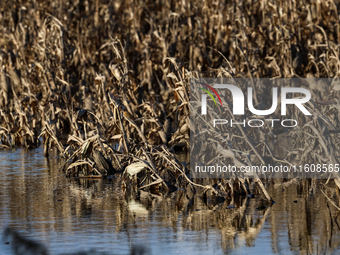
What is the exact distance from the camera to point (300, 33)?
15969 mm

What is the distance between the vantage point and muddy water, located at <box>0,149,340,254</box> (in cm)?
645

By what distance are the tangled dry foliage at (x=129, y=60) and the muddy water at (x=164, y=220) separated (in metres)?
1.00

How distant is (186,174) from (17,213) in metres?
2.24

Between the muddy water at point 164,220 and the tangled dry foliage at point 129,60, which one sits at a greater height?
the tangled dry foliage at point 129,60

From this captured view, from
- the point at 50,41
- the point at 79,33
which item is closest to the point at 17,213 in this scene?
the point at 50,41

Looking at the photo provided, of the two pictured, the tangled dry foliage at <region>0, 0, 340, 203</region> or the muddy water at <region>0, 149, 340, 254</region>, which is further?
the tangled dry foliage at <region>0, 0, 340, 203</region>

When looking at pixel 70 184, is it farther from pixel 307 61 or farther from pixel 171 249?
pixel 307 61

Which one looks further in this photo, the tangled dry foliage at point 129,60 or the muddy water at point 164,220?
the tangled dry foliage at point 129,60

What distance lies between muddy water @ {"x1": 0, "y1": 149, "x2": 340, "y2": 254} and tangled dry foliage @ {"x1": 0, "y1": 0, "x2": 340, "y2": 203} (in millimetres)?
997

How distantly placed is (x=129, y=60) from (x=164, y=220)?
927 centimetres

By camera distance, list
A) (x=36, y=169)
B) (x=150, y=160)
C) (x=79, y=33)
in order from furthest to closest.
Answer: (x=79, y=33) → (x=36, y=169) → (x=150, y=160)

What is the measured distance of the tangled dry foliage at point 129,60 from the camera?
11156 millimetres

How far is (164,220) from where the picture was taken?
24.7 ft

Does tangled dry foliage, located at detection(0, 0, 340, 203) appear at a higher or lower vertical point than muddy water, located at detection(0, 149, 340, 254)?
higher
